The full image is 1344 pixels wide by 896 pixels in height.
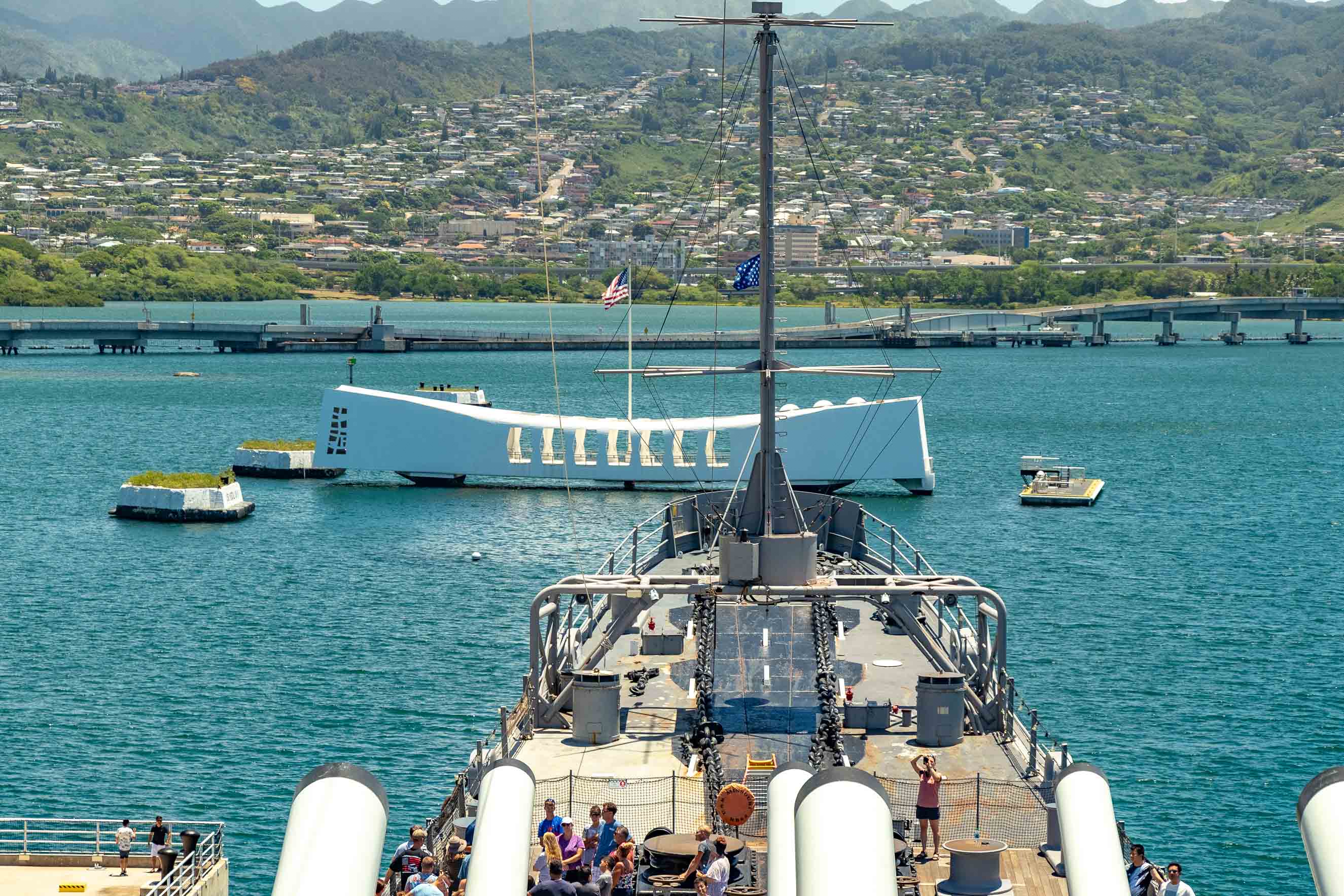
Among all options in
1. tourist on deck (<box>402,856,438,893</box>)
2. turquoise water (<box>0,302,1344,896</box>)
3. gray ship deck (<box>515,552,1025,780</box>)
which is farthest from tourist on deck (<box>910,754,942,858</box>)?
turquoise water (<box>0,302,1344,896</box>)

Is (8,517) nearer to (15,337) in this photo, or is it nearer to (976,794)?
(976,794)

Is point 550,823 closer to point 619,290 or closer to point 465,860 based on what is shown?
point 465,860

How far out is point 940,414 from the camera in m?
140

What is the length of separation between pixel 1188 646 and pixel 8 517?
56.2m

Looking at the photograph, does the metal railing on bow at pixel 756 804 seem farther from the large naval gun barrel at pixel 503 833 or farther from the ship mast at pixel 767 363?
the large naval gun barrel at pixel 503 833

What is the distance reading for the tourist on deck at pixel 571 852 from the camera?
20484mm

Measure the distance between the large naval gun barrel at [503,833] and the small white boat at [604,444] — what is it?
234 feet

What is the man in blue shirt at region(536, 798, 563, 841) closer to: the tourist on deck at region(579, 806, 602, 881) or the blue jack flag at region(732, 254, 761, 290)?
Result: the tourist on deck at region(579, 806, 602, 881)

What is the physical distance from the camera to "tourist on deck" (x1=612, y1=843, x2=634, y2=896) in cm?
2012

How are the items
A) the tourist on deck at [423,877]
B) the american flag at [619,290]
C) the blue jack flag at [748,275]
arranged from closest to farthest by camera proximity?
the tourist on deck at [423,877] < the blue jack flag at [748,275] < the american flag at [619,290]

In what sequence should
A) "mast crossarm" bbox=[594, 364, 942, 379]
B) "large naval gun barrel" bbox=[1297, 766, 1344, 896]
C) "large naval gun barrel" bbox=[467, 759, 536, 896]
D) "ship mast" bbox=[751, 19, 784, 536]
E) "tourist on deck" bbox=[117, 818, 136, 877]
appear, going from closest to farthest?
"large naval gun barrel" bbox=[1297, 766, 1344, 896] < "large naval gun barrel" bbox=[467, 759, 536, 896] < "tourist on deck" bbox=[117, 818, 136, 877] < "mast crossarm" bbox=[594, 364, 942, 379] < "ship mast" bbox=[751, 19, 784, 536]

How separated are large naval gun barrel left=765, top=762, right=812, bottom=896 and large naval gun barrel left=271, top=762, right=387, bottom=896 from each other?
2604 millimetres

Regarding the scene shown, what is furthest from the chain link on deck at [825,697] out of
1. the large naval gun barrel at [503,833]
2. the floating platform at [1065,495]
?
the floating platform at [1065,495]

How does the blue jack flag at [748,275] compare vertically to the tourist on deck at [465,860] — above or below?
above
